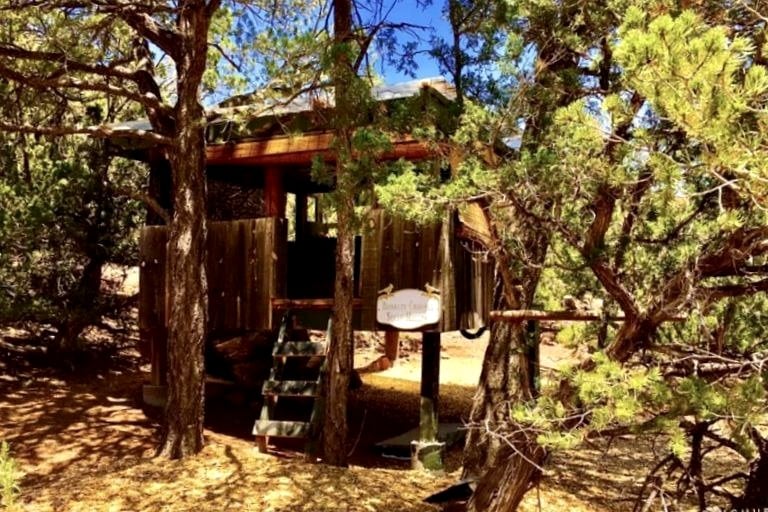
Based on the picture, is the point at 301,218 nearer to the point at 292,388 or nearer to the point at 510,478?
the point at 292,388

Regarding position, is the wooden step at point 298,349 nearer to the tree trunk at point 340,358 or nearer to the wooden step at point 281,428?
the wooden step at point 281,428

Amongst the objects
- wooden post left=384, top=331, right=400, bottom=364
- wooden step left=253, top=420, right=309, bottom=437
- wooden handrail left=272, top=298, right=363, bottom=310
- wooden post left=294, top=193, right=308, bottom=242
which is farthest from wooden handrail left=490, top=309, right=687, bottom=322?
wooden post left=384, top=331, right=400, bottom=364

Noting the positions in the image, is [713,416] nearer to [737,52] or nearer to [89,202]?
[737,52]

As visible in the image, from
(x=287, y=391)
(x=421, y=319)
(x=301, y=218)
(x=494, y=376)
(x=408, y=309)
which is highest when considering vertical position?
(x=301, y=218)

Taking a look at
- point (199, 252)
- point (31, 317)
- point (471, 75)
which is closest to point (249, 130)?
point (199, 252)

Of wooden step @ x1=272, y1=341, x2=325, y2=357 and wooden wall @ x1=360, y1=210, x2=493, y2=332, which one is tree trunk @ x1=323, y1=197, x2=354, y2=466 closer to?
wooden step @ x1=272, y1=341, x2=325, y2=357

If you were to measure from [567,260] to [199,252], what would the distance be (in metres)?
4.10

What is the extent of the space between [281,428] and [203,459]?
1018 millimetres

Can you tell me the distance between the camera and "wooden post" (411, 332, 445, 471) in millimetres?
7957

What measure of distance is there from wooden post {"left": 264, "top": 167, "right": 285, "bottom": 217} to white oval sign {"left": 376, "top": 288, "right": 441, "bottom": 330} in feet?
7.40

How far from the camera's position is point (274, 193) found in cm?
911

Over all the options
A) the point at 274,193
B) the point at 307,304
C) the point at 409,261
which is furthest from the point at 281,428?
the point at 274,193


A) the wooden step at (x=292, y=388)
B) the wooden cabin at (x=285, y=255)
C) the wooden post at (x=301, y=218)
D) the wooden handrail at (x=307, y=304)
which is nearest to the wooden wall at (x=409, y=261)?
the wooden cabin at (x=285, y=255)

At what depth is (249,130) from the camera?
28.3 ft
